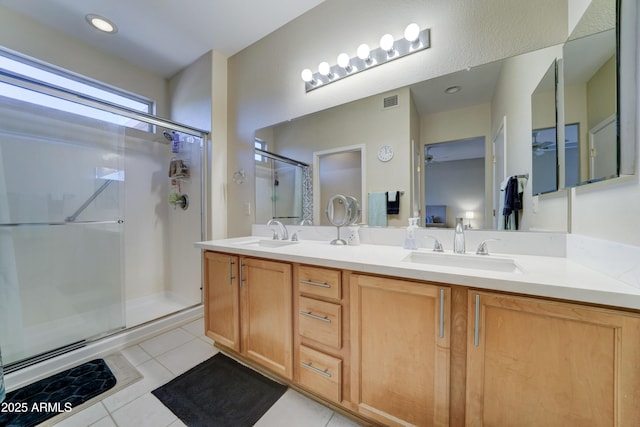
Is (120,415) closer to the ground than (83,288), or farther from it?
closer to the ground

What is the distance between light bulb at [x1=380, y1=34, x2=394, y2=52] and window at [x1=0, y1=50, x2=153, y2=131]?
209 centimetres

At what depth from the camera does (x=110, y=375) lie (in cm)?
152

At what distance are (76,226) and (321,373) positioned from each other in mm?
2453

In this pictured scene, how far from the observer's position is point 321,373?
118 cm

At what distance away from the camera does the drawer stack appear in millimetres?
1124

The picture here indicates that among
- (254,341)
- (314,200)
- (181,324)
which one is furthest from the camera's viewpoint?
(181,324)

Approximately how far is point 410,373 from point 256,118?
7.50ft

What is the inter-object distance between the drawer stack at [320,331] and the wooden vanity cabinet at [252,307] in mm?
81

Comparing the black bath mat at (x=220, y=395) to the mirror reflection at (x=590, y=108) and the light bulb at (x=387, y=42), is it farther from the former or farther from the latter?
the light bulb at (x=387, y=42)

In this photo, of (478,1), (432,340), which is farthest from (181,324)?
(478,1)

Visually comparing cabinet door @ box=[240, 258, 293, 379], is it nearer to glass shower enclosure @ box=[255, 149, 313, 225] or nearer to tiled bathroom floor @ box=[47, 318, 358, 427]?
tiled bathroom floor @ box=[47, 318, 358, 427]

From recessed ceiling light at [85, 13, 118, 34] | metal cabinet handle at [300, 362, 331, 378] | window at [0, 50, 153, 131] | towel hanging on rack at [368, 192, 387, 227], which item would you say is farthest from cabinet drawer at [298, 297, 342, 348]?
recessed ceiling light at [85, 13, 118, 34]

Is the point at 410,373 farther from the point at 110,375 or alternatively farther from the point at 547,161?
the point at 110,375

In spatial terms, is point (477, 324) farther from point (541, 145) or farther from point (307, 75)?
point (307, 75)
